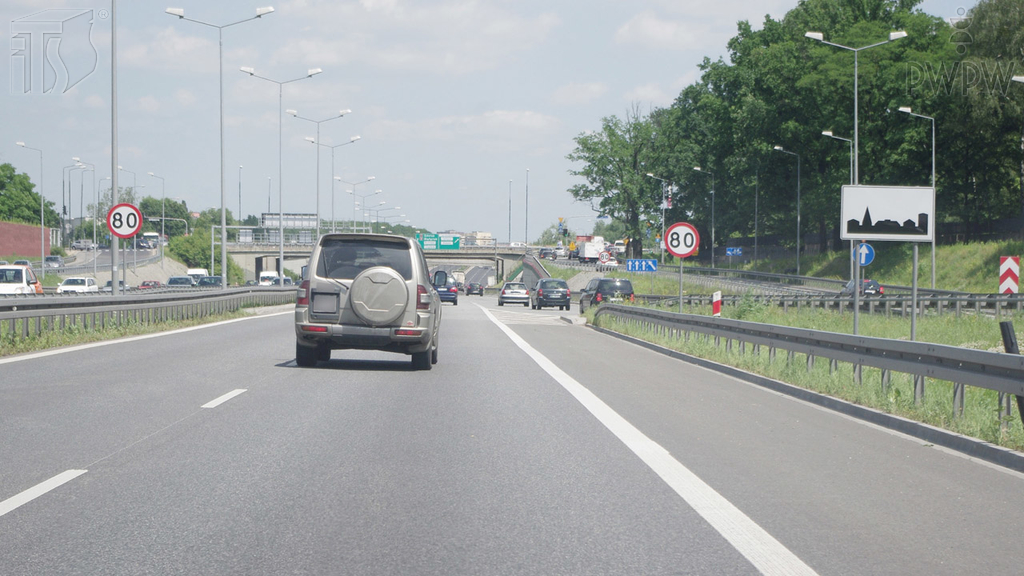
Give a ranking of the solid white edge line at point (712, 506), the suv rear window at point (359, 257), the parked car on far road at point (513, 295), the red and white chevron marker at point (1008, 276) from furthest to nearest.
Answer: the parked car on far road at point (513, 295) → the red and white chevron marker at point (1008, 276) → the suv rear window at point (359, 257) → the solid white edge line at point (712, 506)

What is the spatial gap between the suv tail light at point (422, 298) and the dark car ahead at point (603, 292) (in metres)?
24.3

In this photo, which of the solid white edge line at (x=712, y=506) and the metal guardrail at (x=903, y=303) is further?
the metal guardrail at (x=903, y=303)

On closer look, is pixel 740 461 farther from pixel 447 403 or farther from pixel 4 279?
pixel 4 279

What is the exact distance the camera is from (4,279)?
121 feet

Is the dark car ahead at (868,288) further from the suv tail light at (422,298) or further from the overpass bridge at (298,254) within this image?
the overpass bridge at (298,254)

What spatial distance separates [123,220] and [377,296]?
12.8 meters

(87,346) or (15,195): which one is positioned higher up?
(15,195)

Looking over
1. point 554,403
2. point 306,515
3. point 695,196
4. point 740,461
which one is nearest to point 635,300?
point 554,403

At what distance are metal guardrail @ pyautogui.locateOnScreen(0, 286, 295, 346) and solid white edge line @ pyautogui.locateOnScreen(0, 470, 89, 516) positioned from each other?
444 inches

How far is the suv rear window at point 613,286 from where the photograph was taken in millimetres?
42438

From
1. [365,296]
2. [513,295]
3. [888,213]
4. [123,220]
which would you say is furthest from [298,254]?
[888,213]

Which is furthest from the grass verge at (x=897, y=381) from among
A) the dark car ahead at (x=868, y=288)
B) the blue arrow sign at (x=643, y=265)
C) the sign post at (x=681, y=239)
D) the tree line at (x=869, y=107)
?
the tree line at (x=869, y=107)

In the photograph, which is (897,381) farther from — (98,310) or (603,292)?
(603,292)

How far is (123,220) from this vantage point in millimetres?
24562
